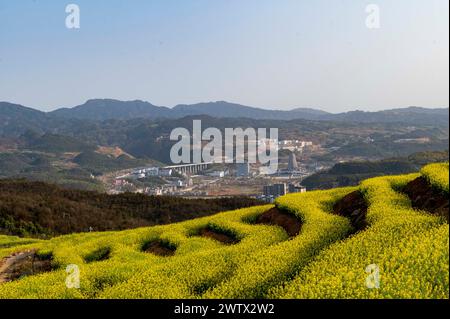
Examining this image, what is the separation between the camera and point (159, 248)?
30859 millimetres

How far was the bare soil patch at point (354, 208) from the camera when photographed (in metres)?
24.7

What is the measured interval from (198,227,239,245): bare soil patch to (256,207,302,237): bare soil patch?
304 centimetres

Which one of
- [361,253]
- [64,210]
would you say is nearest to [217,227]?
[361,253]

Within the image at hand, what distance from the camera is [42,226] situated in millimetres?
100062

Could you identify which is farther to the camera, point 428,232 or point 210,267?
point 210,267

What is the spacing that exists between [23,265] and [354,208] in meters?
22.6

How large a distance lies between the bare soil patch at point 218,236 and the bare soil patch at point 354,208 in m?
6.83

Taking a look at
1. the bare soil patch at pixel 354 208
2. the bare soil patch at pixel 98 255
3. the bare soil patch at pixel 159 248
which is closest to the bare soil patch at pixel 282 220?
the bare soil patch at pixel 354 208

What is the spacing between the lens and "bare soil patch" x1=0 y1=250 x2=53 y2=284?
97.0 ft

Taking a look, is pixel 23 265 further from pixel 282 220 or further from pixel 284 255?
pixel 284 255

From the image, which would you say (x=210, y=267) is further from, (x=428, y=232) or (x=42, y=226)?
(x=42, y=226)

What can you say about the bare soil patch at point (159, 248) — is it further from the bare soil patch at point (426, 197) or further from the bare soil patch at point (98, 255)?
the bare soil patch at point (426, 197)

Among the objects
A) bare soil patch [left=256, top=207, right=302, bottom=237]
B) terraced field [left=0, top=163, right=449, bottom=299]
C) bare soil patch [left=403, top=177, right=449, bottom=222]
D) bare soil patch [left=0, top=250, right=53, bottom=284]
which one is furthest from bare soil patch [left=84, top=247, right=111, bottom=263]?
bare soil patch [left=403, top=177, right=449, bottom=222]
